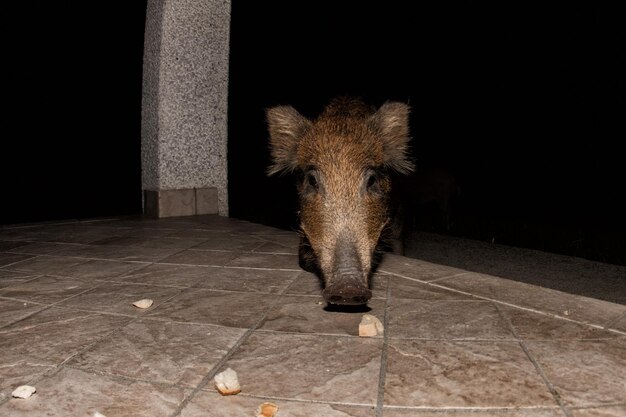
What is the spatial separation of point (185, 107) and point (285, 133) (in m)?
3.49

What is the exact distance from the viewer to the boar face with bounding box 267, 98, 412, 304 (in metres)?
3.08

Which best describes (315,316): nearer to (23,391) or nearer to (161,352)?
(161,352)

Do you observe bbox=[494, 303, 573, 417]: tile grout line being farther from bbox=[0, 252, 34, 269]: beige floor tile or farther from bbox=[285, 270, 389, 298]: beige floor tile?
bbox=[0, 252, 34, 269]: beige floor tile

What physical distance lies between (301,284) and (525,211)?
924 centimetres

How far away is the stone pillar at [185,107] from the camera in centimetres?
705

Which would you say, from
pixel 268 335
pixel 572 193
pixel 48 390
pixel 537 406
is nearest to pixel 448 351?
pixel 537 406

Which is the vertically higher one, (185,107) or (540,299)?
(185,107)

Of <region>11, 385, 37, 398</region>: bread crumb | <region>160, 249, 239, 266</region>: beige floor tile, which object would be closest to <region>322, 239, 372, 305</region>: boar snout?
<region>11, 385, 37, 398</region>: bread crumb

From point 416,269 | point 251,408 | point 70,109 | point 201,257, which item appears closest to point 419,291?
point 416,269

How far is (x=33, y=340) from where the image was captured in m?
2.68

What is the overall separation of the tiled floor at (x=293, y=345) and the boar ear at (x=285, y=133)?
0.84 meters

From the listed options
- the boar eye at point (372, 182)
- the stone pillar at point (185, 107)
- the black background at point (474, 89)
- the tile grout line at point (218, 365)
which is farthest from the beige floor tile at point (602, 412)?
the black background at point (474, 89)

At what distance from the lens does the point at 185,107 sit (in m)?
7.31

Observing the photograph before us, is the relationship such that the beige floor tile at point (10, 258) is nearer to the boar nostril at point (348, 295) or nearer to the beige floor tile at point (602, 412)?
the boar nostril at point (348, 295)
